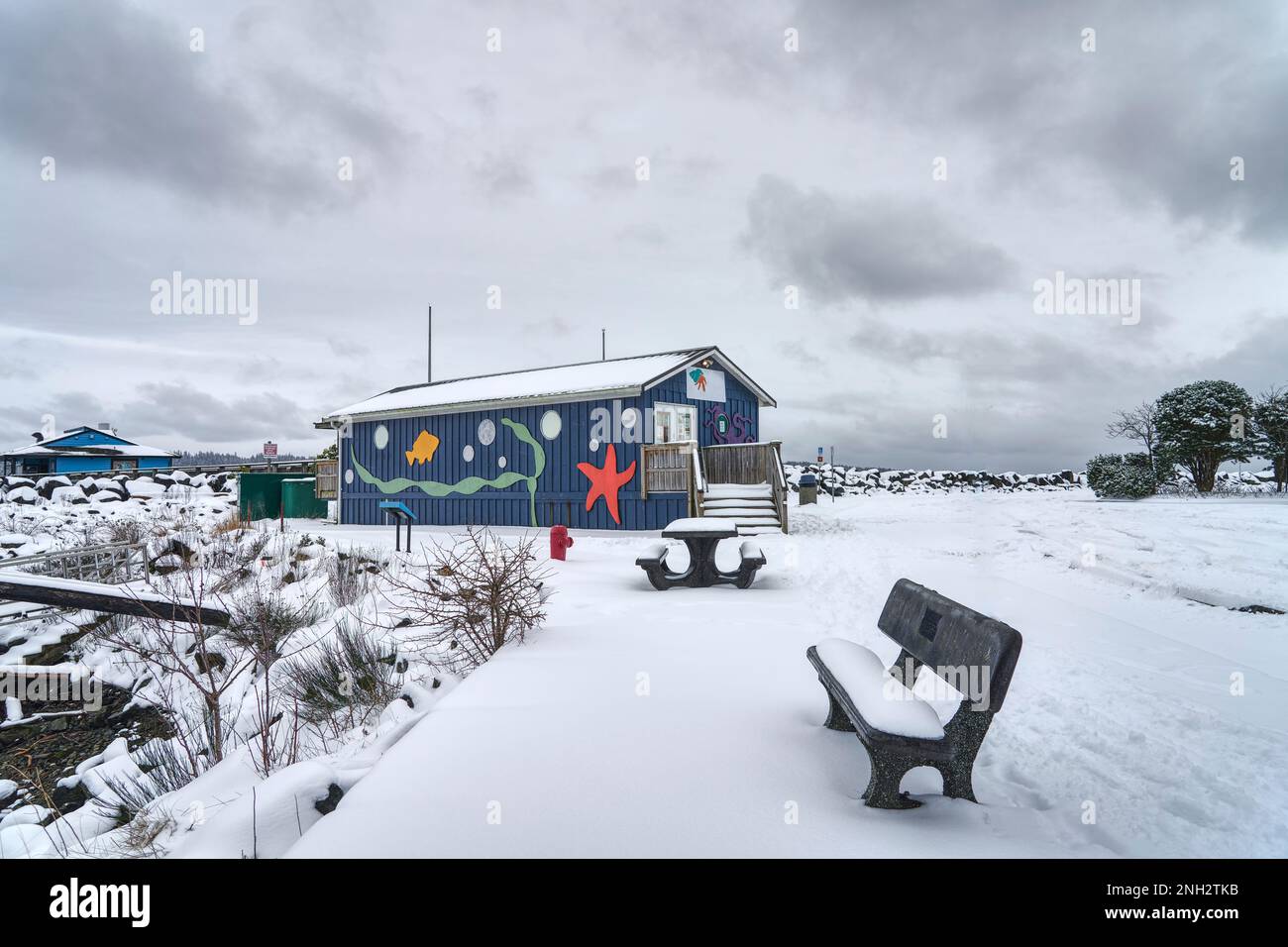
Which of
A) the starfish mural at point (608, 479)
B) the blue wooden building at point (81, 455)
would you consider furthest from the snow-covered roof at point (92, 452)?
the starfish mural at point (608, 479)

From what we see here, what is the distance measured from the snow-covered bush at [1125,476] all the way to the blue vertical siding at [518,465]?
955 centimetres

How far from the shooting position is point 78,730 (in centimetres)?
652

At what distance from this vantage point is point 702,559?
830 cm

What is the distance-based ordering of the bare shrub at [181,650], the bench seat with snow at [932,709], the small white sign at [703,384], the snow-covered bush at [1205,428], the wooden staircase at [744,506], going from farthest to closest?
1. the snow-covered bush at [1205,428]
2. the small white sign at [703,384]
3. the wooden staircase at [744,506]
4. the bare shrub at [181,650]
5. the bench seat with snow at [932,709]

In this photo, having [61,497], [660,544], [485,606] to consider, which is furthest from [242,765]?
[61,497]

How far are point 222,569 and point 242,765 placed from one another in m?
7.45

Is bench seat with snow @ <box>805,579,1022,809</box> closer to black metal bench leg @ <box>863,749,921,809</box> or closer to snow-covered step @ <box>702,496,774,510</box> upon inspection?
black metal bench leg @ <box>863,749,921,809</box>

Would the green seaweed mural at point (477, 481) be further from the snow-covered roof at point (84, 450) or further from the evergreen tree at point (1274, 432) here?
the snow-covered roof at point (84, 450)

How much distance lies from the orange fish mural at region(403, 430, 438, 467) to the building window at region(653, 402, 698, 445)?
6757 mm

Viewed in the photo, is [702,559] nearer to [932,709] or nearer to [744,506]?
[932,709]

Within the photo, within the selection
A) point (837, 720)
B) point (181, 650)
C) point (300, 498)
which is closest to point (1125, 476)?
point (837, 720)

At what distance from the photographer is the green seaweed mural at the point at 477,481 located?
53.8ft

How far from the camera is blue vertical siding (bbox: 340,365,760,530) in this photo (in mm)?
15125
